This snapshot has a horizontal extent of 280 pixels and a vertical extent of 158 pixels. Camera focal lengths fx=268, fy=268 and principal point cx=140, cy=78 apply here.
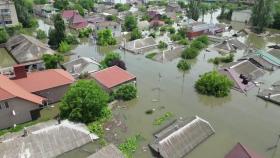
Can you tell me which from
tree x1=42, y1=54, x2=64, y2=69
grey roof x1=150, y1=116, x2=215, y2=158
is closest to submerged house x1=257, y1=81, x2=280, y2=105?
grey roof x1=150, y1=116, x2=215, y2=158

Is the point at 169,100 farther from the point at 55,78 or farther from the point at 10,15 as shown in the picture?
the point at 10,15

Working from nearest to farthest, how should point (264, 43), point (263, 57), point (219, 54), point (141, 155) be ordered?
1. point (141, 155)
2. point (263, 57)
3. point (219, 54)
4. point (264, 43)

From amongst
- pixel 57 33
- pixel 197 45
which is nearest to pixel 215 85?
pixel 197 45

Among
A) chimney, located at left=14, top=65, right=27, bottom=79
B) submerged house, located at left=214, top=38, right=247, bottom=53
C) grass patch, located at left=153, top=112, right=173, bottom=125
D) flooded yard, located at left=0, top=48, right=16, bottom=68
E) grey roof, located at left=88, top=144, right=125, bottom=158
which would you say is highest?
chimney, located at left=14, top=65, right=27, bottom=79

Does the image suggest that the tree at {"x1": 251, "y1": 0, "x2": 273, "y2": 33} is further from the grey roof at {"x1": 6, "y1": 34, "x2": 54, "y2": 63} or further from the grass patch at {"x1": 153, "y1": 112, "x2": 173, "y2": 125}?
the grey roof at {"x1": 6, "y1": 34, "x2": 54, "y2": 63}

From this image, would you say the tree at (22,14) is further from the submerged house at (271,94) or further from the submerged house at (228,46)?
the submerged house at (271,94)

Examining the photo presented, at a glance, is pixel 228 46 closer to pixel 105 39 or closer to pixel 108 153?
pixel 105 39

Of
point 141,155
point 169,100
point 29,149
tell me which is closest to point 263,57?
point 169,100

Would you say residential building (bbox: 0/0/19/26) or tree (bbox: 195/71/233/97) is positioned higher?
residential building (bbox: 0/0/19/26)
